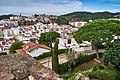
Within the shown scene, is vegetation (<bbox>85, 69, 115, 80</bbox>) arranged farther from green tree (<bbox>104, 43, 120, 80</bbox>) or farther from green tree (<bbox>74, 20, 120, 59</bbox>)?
green tree (<bbox>74, 20, 120, 59</bbox>)

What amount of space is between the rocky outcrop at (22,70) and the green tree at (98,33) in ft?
68.0

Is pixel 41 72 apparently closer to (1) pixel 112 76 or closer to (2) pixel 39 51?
(1) pixel 112 76

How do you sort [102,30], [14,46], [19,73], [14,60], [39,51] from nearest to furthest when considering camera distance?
[19,73] → [14,60] → [102,30] → [39,51] → [14,46]

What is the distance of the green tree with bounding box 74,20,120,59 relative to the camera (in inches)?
992

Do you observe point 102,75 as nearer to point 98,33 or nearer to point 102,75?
point 102,75

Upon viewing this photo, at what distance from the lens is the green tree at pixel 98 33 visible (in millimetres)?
25202

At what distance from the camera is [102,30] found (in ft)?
85.5

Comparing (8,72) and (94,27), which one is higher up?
(8,72)

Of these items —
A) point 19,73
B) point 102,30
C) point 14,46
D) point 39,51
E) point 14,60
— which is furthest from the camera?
point 14,46

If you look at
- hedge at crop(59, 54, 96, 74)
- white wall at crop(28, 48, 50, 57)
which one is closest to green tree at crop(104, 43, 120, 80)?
hedge at crop(59, 54, 96, 74)

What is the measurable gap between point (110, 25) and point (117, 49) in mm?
9582

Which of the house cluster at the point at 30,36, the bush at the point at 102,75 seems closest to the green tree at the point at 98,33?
the bush at the point at 102,75

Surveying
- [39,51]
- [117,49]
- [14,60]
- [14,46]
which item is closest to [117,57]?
[117,49]

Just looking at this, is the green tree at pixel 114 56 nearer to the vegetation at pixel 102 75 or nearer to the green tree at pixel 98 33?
the vegetation at pixel 102 75
